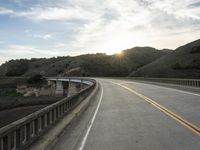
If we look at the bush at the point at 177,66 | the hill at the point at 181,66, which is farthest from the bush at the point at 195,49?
the bush at the point at 177,66

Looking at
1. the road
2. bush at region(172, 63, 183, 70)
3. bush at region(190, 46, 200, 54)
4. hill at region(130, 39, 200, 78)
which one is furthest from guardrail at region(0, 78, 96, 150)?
bush at region(190, 46, 200, 54)

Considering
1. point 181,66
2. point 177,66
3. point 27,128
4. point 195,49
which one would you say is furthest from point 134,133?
point 195,49

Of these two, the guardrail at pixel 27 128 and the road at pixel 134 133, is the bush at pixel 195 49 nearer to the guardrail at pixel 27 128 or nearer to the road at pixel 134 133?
the road at pixel 134 133

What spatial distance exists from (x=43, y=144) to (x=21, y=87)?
402 ft

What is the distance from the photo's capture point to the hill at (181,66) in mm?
96287

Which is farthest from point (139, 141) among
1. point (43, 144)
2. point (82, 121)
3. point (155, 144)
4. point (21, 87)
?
point (21, 87)

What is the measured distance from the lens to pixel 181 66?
101 meters

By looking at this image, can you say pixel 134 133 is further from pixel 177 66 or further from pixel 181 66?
pixel 177 66

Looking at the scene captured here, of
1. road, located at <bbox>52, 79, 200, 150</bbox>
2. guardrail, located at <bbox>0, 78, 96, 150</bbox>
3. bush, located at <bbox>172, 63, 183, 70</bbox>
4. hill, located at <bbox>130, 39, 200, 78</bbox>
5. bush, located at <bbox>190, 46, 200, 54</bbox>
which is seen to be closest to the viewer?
guardrail, located at <bbox>0, 78, 96, 150</bbox>

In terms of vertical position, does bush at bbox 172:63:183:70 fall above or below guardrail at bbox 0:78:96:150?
above

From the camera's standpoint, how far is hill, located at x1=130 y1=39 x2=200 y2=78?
96.3m

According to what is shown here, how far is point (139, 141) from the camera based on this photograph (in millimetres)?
9172

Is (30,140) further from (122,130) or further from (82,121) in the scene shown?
(82,121)

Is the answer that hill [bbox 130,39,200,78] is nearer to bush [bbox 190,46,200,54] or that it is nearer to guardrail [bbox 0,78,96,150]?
bush [bbox 190,46,200,54]
